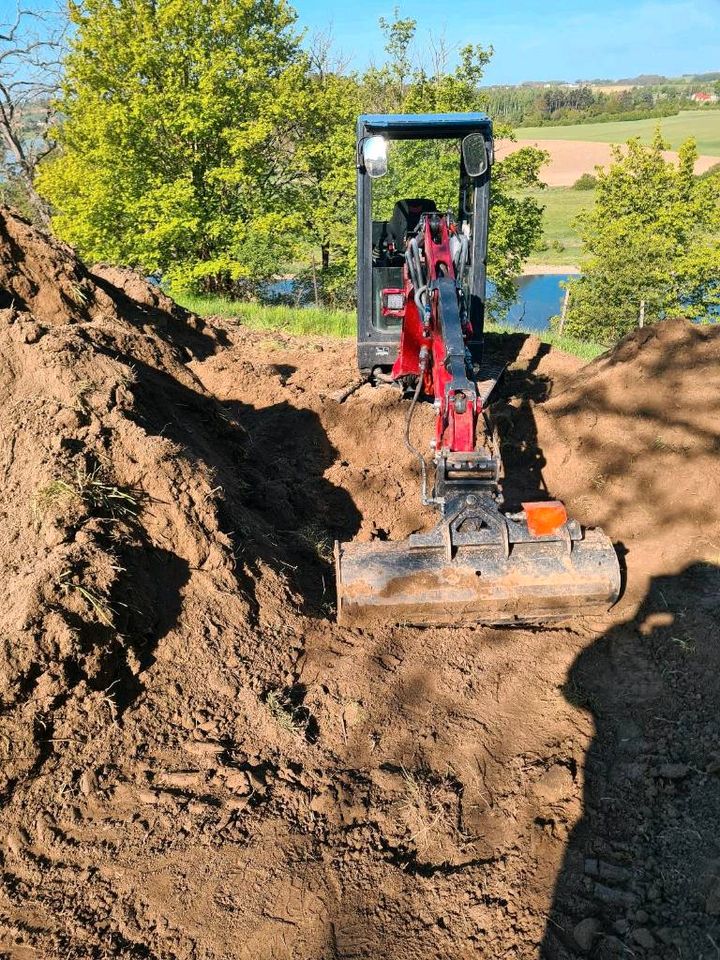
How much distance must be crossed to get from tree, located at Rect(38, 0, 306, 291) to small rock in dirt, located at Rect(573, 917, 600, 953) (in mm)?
14180

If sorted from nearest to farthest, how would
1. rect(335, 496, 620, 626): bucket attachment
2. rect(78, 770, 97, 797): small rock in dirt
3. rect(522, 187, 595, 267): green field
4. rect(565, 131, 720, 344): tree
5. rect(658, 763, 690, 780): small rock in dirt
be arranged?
rect(78, 770, 97, 797): small rock in dirt < rect(658, 763, 690, 780): small rock in dirt < rect(335, 496, 620, 626): bucket attachment < rect(565, 131, 720, 344): tree < rect(522, 187, 595, 267): green field

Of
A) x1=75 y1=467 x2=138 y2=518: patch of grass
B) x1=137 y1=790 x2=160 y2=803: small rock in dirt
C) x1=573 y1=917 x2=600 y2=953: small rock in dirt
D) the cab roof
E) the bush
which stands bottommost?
x1=573 y1=917 x2=600 y2=953: small rock in dirt

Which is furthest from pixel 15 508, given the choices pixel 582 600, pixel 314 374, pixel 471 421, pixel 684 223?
pixel 684 223

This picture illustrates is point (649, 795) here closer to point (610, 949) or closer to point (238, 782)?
point (610, 949)

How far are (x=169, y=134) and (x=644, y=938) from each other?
53.7 ft

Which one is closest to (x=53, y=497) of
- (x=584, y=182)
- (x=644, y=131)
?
(x=584, y=182)

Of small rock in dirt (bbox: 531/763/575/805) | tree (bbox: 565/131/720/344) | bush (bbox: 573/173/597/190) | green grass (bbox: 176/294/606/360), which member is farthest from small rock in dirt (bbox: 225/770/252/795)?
bush (bbox: 573/173/597/190)

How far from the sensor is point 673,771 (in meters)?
3.31

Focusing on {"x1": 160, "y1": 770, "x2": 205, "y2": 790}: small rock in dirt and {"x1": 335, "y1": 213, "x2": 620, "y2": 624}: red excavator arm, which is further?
{"x1": 335, "y1": 213, "x2": 620, "y2": 624}: red excavator arm

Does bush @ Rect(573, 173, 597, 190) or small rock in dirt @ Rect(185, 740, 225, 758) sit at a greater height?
bush @ Rect(573, 173, 597, 190)

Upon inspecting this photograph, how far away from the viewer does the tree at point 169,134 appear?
1388 centimetres

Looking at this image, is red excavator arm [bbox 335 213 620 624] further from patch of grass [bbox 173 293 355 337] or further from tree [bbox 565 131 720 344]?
tree [bbox 565 131 720 344]

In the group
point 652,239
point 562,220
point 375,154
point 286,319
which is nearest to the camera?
point 375,154

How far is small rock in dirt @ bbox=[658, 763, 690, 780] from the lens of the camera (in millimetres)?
3293
